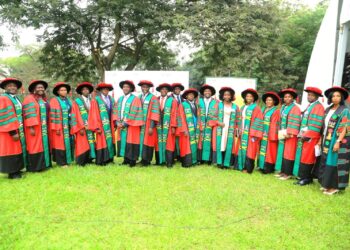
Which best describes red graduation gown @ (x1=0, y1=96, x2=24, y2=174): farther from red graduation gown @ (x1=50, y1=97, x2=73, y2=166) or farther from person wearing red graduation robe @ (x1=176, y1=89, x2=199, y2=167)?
person wearing red graduation robe @ (x1=176, y1=89, x2=199, y2=167)

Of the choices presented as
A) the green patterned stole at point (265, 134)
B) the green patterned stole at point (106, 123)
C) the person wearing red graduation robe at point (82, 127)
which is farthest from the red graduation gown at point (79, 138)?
the green patterned stole at point (265, 134)

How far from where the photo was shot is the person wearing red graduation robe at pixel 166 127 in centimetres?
703

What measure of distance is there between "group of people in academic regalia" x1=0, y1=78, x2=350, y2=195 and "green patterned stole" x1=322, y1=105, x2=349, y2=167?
0.61 ft

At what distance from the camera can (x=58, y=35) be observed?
15.7 metres

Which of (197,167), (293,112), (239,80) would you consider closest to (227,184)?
(197,167)

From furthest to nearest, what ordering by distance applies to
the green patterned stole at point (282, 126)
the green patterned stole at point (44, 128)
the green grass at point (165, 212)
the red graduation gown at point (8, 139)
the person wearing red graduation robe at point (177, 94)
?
the person wearing red graduation robe at point (177, 94)
the green patterned stole at point (44, 128)
the green patterned stole at point (282, 126)
the red graduation gown at point (8, 139)
the green grass at point (165, 212)

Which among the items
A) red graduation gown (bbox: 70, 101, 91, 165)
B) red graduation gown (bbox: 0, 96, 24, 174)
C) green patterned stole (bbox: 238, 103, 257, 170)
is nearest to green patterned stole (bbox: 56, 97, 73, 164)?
red graduation gown (bbox: 70, 101, 91, 165)

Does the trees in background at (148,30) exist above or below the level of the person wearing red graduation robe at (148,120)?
above

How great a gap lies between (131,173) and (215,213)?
2.42 metres

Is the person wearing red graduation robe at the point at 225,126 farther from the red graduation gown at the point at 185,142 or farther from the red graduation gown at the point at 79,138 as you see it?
the red graduation gown at the point at 79,138

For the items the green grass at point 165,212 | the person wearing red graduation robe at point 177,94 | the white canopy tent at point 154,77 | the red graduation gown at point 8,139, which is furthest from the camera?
the white canopy tent at point 154,77

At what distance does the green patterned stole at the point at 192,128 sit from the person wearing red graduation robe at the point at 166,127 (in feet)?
0.87

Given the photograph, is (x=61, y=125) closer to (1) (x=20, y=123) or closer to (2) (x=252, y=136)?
(1) (x=20, y=123)

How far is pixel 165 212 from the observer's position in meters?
4.64
